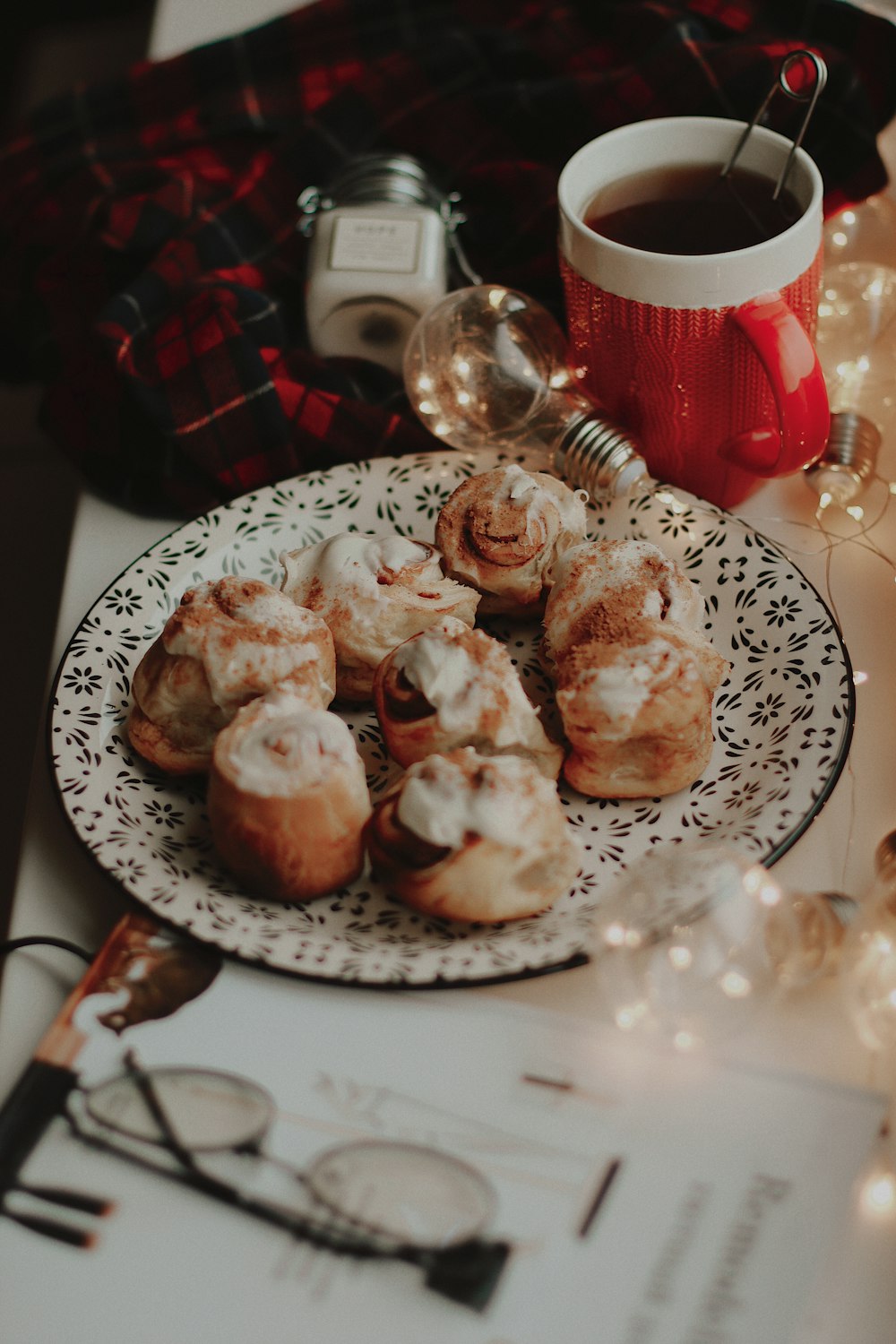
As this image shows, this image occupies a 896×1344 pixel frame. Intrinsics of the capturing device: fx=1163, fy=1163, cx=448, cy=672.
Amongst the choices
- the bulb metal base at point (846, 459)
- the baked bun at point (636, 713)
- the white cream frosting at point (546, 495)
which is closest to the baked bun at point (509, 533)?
the white cream frosting at point (546, 495)

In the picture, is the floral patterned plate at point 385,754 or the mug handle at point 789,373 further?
the mug handle at point 789,373

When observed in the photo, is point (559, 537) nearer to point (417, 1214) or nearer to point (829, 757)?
point (829, 757)

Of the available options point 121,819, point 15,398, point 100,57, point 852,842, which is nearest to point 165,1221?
point 121,819

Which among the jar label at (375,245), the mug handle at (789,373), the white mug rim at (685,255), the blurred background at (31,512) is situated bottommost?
the blurred background at (31,512)

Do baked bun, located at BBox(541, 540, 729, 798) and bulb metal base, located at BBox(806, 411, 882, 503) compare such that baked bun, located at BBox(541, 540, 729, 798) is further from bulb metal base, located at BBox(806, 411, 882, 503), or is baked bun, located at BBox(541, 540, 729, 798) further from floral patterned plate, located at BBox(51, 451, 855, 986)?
bulb metal base, located at BBox(806, 411, 882, 503)

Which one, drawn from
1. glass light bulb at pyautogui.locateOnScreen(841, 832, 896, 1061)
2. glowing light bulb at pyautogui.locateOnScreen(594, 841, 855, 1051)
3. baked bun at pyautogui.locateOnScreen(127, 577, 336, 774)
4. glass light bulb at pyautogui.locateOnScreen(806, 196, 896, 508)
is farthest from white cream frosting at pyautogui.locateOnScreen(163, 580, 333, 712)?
glass light bulb at pyautogui.locateOnScreen(806, 196, 896, 508)

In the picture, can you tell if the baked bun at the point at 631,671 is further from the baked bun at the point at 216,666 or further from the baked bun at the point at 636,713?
the baked bun at the point at 216,666
